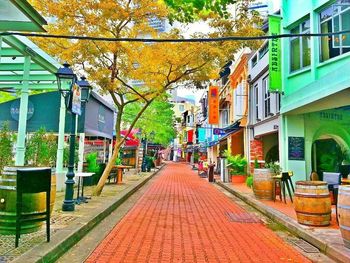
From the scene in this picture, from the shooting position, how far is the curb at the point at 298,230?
195 inches

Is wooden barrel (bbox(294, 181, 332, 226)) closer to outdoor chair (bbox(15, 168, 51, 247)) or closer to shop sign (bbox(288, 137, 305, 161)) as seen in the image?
shop sign (bbox(288, 137, 305, 161))

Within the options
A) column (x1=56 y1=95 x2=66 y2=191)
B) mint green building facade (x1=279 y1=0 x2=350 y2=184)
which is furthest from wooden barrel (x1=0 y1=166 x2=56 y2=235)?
mint green building facade (x1=279 y1=0 x2=350 y2=184)

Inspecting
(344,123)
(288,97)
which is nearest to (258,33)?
(288,97)

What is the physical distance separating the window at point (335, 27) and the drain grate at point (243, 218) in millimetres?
5403

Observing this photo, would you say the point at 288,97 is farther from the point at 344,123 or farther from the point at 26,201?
the point at 26,201

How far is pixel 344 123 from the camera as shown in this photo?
11641 millimetres

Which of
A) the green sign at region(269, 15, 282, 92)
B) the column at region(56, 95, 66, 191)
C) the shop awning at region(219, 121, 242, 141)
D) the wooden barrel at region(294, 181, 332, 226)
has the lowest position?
the wooden barrel at region(294, 181, 332, 226)

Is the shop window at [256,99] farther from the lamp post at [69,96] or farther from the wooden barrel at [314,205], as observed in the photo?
the lamp post at [69,96]

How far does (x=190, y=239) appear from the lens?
234 inches

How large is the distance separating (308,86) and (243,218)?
4.44m

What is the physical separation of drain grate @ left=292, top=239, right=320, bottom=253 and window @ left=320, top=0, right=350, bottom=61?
5919mm

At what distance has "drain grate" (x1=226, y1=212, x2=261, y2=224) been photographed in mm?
7812

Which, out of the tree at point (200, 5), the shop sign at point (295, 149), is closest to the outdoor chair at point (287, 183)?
the shop sign at point (295, 149)

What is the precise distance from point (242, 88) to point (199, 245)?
15.0 m
